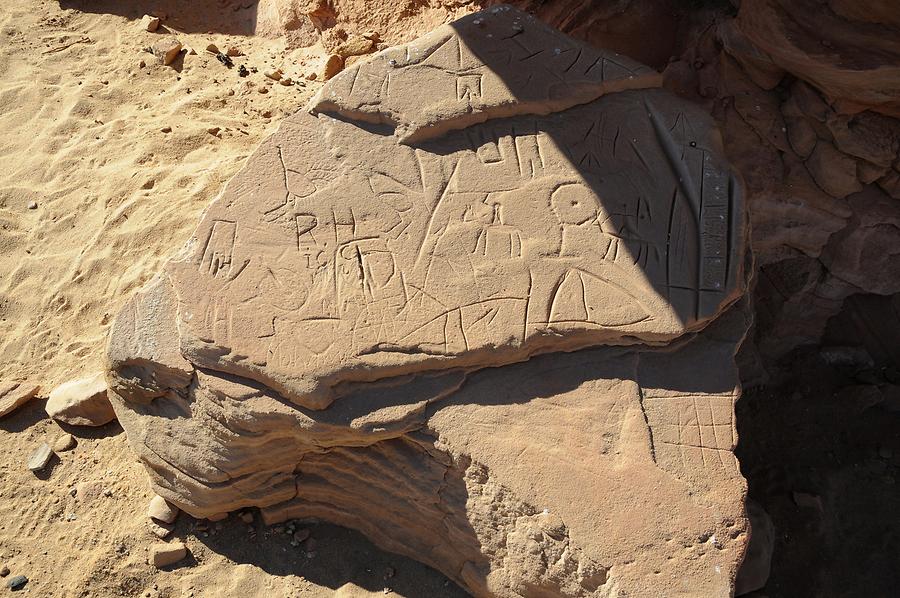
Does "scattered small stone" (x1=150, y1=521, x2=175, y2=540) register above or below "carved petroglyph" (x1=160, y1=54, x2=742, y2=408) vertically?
below

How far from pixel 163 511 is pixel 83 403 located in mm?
666

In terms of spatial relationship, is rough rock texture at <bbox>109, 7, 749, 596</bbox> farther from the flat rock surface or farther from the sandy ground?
the sandy ground

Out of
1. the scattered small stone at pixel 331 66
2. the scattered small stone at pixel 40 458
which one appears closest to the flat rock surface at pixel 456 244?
the scattered small stone at pixel 40 458

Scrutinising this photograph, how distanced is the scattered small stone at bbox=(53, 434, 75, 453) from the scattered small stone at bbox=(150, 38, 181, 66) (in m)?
2.85

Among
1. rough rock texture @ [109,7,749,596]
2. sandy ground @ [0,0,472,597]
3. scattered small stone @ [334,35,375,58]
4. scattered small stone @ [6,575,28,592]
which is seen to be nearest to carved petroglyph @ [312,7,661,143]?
rough rock texture @ [109,7,749,596]

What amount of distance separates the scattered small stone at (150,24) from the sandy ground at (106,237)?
0.20 ft

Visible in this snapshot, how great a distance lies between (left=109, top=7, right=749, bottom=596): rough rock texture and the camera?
8.73 ft

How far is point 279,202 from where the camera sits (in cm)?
308

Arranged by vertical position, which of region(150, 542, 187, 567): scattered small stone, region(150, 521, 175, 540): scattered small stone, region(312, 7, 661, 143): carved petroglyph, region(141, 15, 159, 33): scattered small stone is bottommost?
region(150, 542, 187, 567): scattered small stone

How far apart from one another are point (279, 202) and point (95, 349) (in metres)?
1.50

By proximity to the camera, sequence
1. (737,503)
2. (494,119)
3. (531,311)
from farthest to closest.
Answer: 1. (494,119)
2. (531,311)
3. (737,503)

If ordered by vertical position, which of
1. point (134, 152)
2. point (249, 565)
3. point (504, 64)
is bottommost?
point (249, 565)

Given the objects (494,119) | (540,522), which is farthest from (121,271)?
(540,522)

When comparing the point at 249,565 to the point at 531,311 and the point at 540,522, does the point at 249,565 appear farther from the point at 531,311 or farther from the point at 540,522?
the point at 531,311
